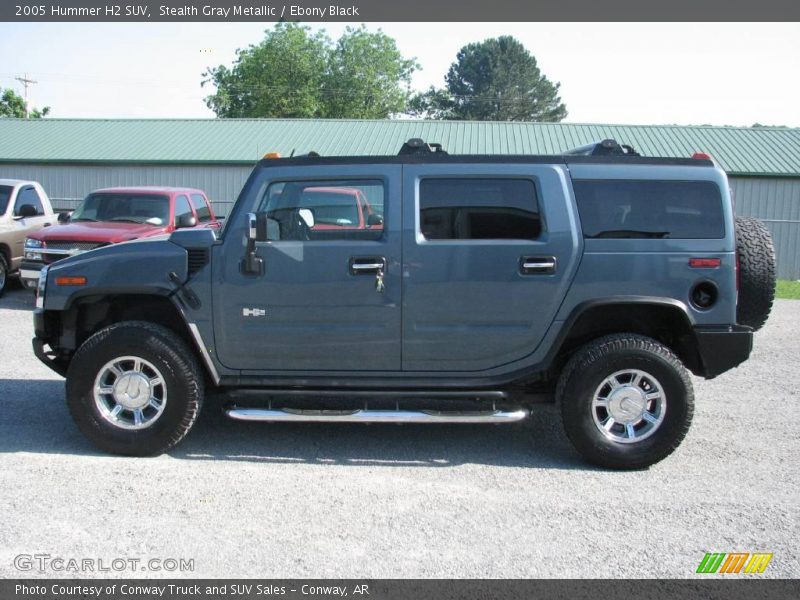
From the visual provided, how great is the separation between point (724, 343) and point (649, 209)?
1012 mm

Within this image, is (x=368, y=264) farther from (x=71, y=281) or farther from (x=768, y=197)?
(x=768, y=197)

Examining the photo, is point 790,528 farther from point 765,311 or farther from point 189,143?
point 189,143

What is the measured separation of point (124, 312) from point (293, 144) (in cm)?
1846

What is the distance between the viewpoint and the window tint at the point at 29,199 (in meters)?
13.3

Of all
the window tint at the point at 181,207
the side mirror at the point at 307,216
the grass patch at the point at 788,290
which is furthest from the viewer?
the grass patch at the point at 788,290

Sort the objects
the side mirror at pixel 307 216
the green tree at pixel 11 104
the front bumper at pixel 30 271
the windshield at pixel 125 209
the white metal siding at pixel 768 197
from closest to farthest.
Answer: the side mirror at pixel 307 216
the front bumper at pixel 30 271
the windshield at pixel 125 209
the white metal siding at pixel 768 197
the green tree at pixel 11 104

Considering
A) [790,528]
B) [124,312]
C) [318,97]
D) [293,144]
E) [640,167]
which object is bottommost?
[790,528]

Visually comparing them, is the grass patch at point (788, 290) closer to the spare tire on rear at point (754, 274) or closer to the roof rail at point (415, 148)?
the spare tire on rear at point (754, 274)

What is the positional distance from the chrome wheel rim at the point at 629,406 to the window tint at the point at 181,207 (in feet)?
29.8


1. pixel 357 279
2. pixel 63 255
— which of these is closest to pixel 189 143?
pixel 63 255

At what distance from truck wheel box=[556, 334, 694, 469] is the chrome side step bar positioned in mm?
399

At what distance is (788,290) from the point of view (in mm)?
17000

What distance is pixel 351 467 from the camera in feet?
16.5

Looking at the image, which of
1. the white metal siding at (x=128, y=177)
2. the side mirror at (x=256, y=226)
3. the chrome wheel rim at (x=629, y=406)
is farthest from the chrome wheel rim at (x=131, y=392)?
the white metal siding at (x=128, y=177)
